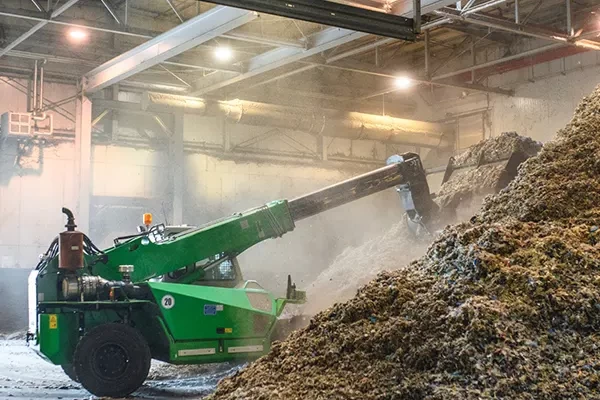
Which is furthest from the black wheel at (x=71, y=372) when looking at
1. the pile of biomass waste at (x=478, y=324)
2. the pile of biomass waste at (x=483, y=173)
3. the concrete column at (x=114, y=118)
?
the concrete column at (x=114, y=118)

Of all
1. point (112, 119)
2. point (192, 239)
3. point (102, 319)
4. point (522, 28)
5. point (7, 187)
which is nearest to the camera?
point (102, 319)

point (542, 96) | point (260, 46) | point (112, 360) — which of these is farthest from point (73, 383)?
point (542, 96)

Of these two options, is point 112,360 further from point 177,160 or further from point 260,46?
point 177,160

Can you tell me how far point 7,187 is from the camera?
→ 15922mm

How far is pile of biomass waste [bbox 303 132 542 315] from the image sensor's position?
11.1m

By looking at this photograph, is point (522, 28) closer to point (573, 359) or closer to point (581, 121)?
point (581, 121)

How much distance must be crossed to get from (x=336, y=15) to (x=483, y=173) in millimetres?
4709

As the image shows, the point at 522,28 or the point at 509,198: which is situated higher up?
the point at 522,28

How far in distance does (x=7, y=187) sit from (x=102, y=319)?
27.3 feet

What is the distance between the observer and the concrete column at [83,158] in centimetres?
1611

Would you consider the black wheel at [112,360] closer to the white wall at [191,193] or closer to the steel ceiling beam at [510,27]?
the steel ceiling beam at [510,27]

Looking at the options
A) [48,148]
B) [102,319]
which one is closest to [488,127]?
[48,148]

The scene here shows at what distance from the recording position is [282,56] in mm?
14539

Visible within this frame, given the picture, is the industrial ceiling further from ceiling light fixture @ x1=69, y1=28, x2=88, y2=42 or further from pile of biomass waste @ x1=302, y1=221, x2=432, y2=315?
pile of biomass waste @ x1=302, y1=221, x2=432, y2=315
